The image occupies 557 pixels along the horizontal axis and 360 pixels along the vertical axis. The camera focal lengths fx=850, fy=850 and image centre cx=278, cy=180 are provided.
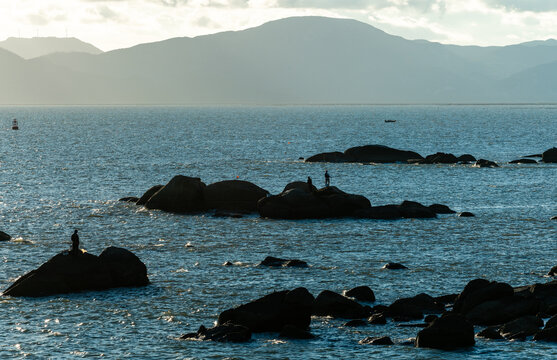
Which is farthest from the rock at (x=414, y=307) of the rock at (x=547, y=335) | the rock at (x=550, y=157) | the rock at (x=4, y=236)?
the rock at (x=550, y=157)

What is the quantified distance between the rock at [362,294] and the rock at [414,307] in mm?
2040

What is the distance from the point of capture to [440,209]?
68250 mm

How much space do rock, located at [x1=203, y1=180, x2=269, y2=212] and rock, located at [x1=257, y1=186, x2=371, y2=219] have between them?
272cm

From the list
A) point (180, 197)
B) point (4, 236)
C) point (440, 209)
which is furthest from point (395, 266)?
point (180, 197)

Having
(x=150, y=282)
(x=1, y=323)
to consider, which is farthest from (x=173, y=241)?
(x=1, y=323)

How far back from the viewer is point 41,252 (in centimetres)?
5219

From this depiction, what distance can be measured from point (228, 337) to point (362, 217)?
106 feet

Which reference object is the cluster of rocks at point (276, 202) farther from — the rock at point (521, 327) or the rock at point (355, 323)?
the rock at point (521, 327)

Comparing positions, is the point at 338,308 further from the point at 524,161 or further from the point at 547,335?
the point at 524,161

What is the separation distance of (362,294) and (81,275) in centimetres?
1415

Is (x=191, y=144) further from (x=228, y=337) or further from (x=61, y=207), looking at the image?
(x=228, y=337)

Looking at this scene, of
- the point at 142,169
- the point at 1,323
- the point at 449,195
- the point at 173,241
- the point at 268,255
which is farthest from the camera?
the point at 142,169

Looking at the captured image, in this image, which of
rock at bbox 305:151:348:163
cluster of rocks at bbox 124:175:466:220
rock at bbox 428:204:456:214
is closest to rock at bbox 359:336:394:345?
cluster of rocks at bbox 124:175:466:220

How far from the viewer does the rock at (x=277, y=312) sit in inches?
1403
